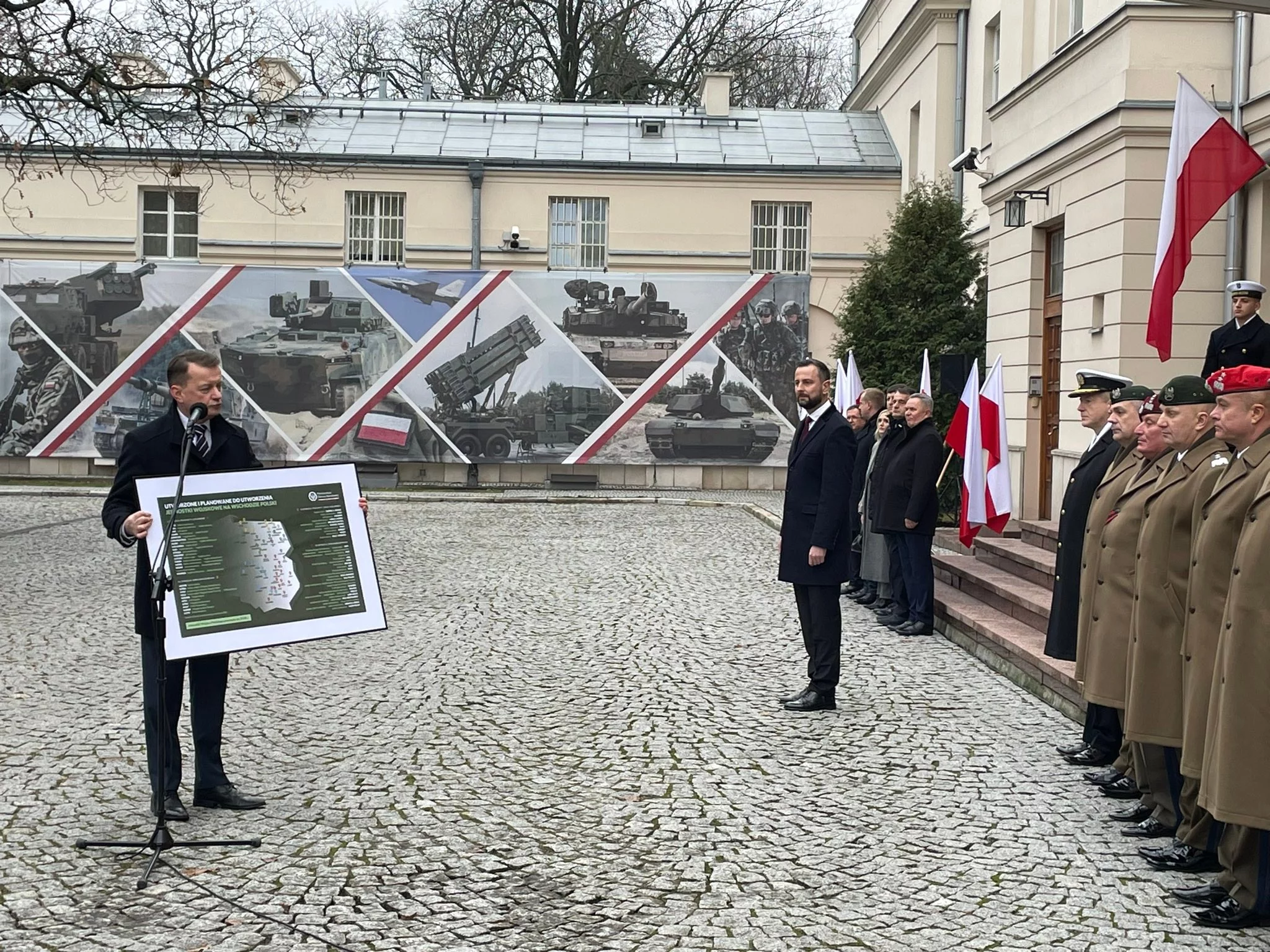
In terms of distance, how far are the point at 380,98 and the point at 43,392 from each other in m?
12.1

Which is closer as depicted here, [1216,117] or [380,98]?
[1216,117]

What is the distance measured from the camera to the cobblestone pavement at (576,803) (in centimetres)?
470

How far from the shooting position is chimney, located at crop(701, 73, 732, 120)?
3422 centimetres

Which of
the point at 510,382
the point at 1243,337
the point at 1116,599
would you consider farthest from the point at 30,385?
the point at 1116,599

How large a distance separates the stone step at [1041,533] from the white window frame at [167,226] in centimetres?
2298

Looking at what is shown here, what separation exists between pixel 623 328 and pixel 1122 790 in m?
22.4

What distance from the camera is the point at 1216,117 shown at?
32.5ft

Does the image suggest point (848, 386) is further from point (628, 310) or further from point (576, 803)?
point (576, 803)

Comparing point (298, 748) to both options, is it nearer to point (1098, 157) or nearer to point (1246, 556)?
point (1246, 556)

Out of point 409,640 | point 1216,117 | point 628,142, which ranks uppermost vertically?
point 628,142

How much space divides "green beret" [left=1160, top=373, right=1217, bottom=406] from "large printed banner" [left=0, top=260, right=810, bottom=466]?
22436 mm

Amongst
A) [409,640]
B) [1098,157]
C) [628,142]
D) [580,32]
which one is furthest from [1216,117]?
[580,32]

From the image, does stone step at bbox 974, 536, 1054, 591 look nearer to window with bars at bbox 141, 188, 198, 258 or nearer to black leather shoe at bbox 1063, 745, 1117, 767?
black leather shoe at bbox 1063, 745, 1117, 767

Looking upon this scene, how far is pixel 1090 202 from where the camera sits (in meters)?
14.2
